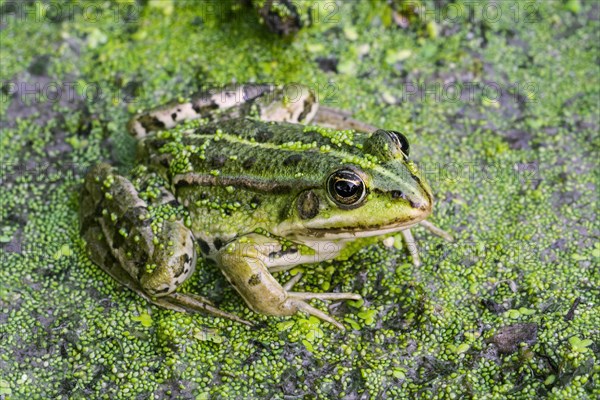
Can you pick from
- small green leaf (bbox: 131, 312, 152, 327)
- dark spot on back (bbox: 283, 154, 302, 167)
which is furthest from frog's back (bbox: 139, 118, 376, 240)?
small green leaf (bbox: 131, 312, 152, 327)

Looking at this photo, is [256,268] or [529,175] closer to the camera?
[256,268]

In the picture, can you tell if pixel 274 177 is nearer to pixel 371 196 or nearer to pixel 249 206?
pixel 249 206

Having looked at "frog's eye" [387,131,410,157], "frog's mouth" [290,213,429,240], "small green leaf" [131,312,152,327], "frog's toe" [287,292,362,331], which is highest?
"frog's eye" [387,131,410,157]

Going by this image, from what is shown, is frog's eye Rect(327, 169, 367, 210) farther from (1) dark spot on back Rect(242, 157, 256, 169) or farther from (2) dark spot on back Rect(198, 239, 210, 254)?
(2) dark spot on back Rect(198, 239, 210, 254)

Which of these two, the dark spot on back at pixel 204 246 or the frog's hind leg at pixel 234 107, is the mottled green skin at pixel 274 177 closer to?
the dark spot on back at pixel 204 246

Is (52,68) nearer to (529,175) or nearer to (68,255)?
(68,255)

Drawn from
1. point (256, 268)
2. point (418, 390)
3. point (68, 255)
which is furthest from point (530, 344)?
point (68, 255)

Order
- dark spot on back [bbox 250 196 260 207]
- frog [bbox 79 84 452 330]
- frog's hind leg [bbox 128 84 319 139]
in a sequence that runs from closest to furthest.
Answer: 1. frog [bbox 79 84 452 330]
2. dark spot on back [bbox 250 196 260 207]
3. frog's hind leg [bbox 128 84 319 139]
